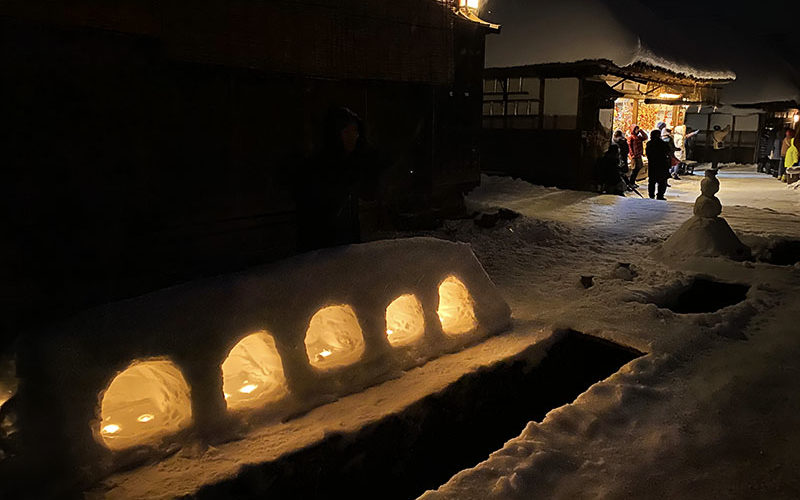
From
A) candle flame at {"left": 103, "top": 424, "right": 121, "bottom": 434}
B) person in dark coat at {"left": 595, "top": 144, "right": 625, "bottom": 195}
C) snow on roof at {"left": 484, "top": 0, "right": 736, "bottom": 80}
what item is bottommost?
candle flame at {"left": 103, "top": 424, "right": 121, "bottom": 434}

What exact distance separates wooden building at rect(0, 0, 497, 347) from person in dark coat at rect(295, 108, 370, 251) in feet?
0.69

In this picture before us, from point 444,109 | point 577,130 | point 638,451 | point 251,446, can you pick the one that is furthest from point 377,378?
point 577,130

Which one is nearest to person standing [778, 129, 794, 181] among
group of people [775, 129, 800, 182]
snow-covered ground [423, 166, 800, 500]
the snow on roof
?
group of people [775, 129, 800, 182]

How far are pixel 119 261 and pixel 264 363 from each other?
250 cm

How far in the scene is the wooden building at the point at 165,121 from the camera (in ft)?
15.7

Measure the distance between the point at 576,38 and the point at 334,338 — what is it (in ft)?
43.3

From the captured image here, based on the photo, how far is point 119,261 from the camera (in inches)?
217

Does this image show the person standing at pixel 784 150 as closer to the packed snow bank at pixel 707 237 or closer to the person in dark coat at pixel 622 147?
the person in dark coat at pixel 622 147

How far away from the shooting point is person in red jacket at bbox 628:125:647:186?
724 inches

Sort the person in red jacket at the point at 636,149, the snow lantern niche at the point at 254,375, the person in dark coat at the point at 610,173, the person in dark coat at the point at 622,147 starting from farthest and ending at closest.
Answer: the person in red jacket at the point at 636,149
the person in dark coat at the point at 622,147
the person in dark coat at the point at 610,173
the snow lantern niche at the point at 254,375

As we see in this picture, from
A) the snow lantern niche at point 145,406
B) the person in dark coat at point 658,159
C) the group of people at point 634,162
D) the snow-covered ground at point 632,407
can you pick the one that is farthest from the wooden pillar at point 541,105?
the snow lantern niche at point 145,406

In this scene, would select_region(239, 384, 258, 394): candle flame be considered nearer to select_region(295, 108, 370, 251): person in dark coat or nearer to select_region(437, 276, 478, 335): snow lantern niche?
select_region(295, 108, 370, 251): person in dark coat

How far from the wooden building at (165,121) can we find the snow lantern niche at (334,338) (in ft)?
3.91

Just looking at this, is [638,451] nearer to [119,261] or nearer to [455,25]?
[119,261]
